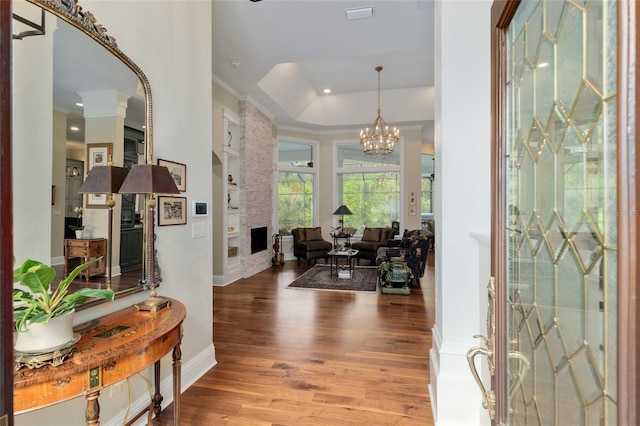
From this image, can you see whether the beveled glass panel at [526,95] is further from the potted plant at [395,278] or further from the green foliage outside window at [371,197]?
the green foliage outside window at [371,197]

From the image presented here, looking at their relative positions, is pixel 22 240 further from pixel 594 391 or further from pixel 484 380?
pixel 484 380

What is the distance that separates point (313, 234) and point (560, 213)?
7573 mm

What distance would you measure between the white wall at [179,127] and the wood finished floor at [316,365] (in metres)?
0.35

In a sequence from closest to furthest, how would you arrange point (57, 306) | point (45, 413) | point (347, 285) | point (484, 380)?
1. point (57, 306)
2. point (45, 413)
3. point (484, 380)
4. point (347, 285)

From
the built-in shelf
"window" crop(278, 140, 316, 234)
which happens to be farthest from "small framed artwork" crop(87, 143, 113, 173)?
"window" crop(278, 140, 316, 234)

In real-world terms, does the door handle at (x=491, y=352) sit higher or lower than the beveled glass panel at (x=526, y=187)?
lower

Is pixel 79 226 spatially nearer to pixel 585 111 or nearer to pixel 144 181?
pixel 144 181

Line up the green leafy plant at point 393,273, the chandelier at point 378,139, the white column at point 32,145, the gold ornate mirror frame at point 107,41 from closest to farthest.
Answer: the white column at point 32,145
the gold ornate mirror frame at point 107,41
the green leafy plant at point 393,273
the chandelier at point 378,139

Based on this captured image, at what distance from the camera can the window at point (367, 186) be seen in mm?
8875

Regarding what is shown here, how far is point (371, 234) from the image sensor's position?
328 inches

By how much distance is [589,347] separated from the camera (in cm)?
55

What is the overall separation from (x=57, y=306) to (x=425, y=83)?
313 inches

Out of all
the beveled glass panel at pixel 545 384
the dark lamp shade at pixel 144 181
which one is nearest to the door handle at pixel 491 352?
the beveled glass panel at pixel 545 384

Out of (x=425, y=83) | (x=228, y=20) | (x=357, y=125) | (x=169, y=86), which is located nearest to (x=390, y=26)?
(x=228, y=20)
